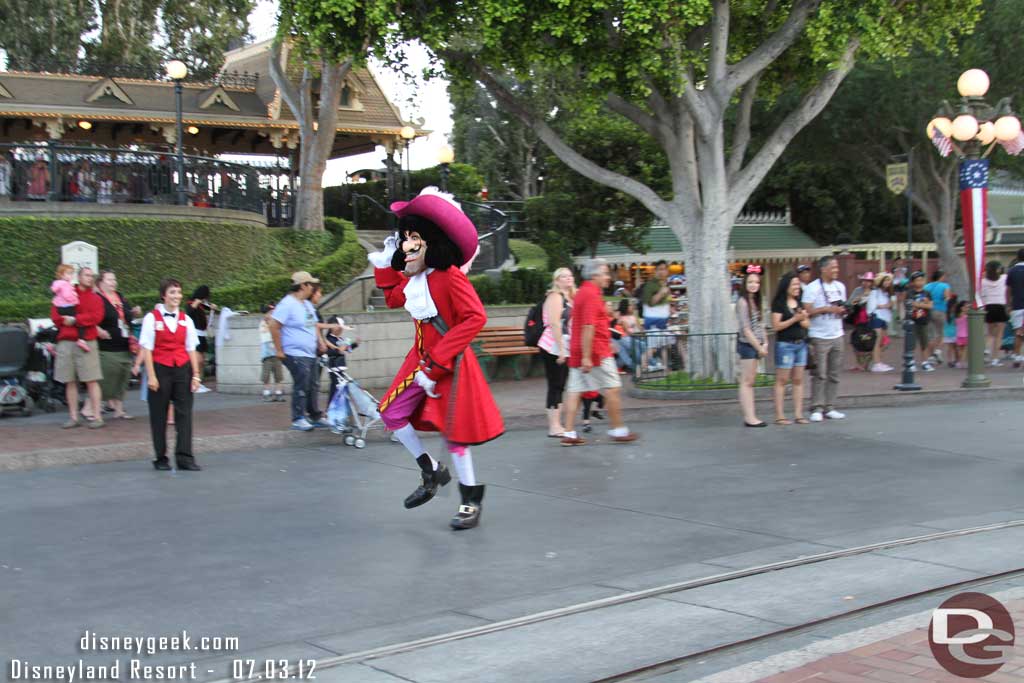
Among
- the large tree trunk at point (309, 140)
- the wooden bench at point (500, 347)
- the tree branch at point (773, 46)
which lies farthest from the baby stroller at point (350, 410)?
the large tree trunk at point (309, 140)

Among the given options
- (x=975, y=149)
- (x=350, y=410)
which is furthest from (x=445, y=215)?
(x=975, y=149)

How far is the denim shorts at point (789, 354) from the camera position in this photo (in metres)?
12.7

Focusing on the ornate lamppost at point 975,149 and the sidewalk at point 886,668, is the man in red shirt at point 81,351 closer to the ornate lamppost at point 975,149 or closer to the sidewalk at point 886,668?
the sidewalk at point 886,668

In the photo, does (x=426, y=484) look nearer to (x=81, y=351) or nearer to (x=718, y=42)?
(x=81, y=351)

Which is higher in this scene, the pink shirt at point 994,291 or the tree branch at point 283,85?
the tree branch at point 283,85

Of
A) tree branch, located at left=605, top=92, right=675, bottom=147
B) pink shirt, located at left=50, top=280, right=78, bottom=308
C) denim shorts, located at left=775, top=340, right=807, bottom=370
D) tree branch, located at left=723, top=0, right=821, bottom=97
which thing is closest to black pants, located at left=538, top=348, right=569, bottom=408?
denim shorts, located at left=775, top=340, right=807, bottom=370

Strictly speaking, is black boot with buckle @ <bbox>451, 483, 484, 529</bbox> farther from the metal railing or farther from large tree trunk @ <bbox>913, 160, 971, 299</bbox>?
large tree trunk @ <bbox>913, 160, 971, 299</bbox>

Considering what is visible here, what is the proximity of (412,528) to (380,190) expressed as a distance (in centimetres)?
2494

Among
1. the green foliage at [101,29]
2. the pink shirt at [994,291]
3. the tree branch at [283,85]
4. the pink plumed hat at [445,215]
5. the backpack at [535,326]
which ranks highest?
the green foliage at [101,29]

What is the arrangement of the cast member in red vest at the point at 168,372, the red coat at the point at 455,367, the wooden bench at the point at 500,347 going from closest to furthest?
the red coat at the point at 455,367, the cast member in red vest at the point at 168,372, the wooden bench at the point at 500,347

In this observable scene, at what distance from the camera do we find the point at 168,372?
9.62 metres

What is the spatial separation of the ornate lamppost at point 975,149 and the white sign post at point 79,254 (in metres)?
13.6

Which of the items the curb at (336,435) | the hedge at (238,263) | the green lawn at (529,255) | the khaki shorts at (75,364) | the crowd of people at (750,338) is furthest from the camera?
the green lawn at (529,255)

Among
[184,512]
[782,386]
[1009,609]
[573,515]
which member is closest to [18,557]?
[184,512]
